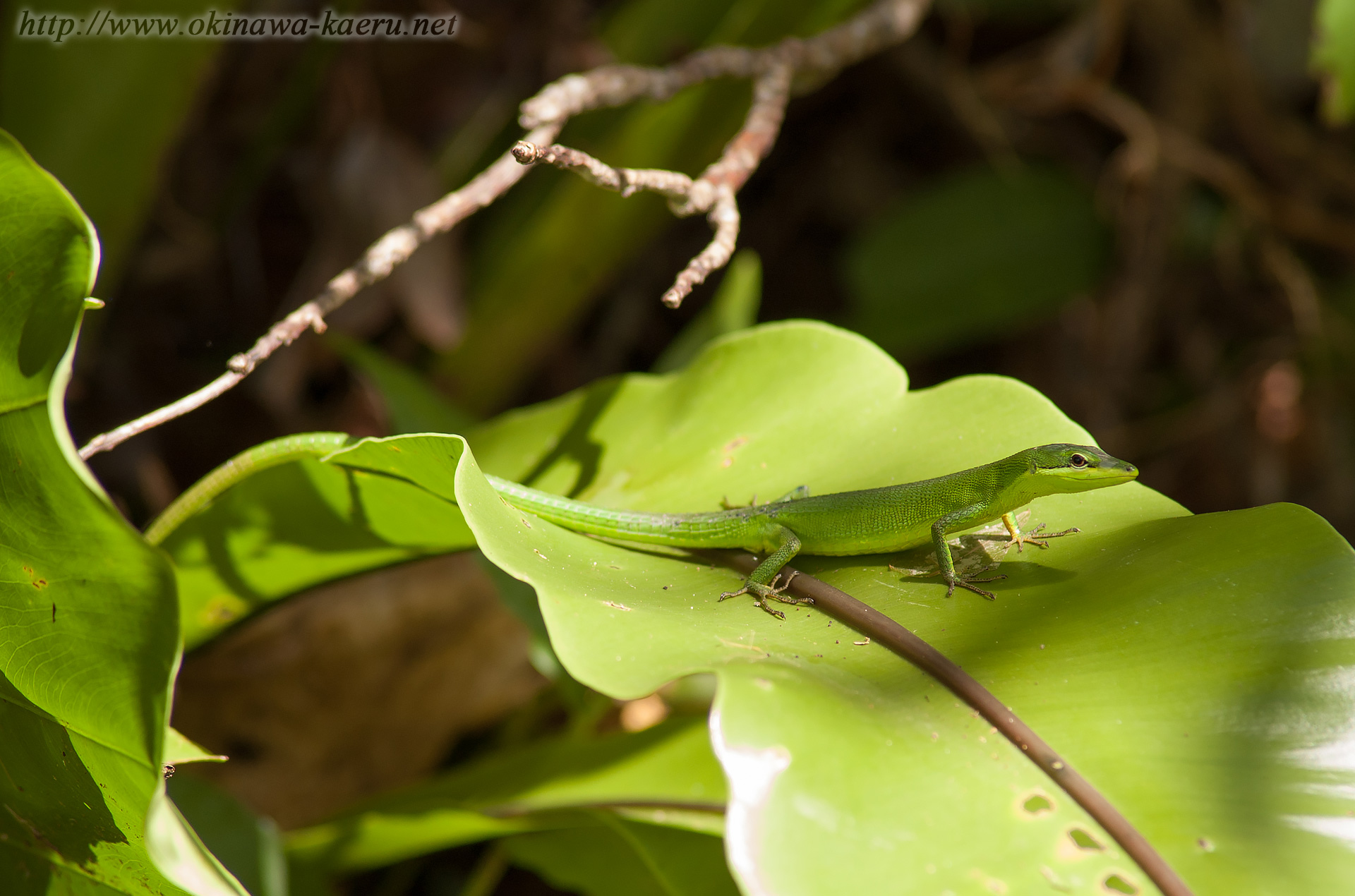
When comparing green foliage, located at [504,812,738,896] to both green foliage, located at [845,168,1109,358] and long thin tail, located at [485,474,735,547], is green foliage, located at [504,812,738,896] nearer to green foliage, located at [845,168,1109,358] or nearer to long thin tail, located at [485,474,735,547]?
long thin tail, located at [485,474,735,547]

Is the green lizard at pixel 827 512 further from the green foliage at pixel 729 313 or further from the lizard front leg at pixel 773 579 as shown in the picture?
the green foliage at pixel 729 313

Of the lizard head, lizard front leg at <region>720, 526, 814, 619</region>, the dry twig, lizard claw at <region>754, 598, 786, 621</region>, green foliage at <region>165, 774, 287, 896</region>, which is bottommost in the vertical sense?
green foliage at <region>165, 774, 287, 896</region>

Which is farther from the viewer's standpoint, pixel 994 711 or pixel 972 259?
pixel 972 259

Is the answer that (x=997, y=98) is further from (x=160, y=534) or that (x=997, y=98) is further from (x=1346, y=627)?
(x=160, y=534)

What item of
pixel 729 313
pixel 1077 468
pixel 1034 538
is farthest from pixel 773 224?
pixel 1034 538

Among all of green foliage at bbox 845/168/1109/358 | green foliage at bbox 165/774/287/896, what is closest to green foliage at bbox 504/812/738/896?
green foliage at bbox 165/774/287/896

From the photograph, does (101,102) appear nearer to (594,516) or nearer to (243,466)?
(243,466)
